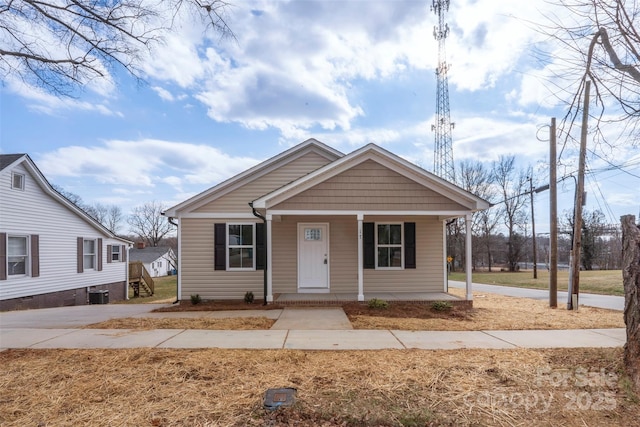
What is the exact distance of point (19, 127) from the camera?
9.66 meters

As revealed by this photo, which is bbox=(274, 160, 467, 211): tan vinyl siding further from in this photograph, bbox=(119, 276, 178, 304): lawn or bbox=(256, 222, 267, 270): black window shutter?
bbox=(119, 276, 178, 304): lawn

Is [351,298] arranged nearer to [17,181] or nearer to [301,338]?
[301,338]

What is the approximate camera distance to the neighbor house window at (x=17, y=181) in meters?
12.4

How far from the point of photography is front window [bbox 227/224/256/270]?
34.5ft

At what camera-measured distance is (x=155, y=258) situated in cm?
→ 4456

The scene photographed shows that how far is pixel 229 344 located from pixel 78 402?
2145mm

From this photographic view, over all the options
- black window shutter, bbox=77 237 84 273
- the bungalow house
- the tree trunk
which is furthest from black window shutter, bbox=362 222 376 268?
black window shutter, bbox=77 237 84 273

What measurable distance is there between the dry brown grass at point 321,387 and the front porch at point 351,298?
4.08 meters

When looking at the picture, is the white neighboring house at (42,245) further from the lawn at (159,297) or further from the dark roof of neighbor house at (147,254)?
Answer: the dark roof of neighbor house at (147,254)

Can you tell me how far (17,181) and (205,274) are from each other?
8279mm

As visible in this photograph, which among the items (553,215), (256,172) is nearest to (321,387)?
(256,172)

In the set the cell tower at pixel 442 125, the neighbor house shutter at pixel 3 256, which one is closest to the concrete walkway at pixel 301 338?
the neighbor house shutter at pixel 3 256

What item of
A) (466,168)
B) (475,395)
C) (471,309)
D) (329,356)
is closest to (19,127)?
(329,356)

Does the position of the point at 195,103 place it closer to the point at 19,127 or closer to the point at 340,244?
the point at 19,127
